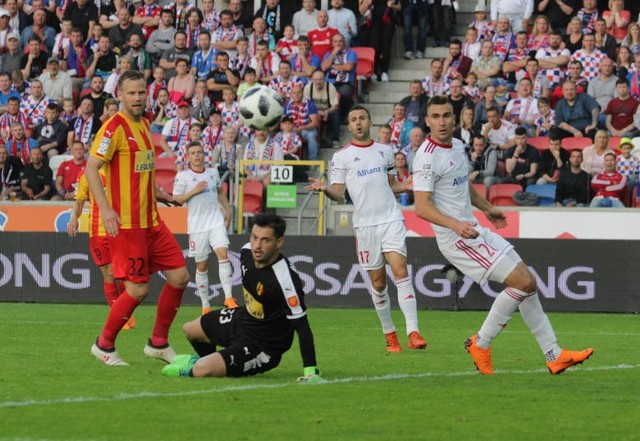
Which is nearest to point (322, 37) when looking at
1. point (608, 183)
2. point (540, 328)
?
point (608, 183)

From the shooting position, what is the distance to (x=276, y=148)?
73.8 ft

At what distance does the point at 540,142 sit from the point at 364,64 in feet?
15.2

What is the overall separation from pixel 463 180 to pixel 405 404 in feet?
8.75

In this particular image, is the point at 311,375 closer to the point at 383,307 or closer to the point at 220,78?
the point at 383,307

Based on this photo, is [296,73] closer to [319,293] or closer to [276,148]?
[276,148]

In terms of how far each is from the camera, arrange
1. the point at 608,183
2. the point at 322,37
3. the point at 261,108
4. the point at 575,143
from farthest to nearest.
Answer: the point at 322,37
the point at 575,143
the point at 608,183
the point at 261,108

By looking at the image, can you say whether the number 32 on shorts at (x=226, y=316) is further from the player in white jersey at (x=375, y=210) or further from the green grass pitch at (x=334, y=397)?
the player in white jersey at (x=375, y=210)

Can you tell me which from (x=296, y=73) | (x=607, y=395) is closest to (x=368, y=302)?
(x=296, y=73)

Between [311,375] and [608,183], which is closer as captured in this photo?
[311,375]

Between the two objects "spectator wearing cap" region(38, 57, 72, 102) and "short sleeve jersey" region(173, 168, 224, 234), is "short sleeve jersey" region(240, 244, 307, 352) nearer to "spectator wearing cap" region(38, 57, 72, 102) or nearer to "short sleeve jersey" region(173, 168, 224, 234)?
"short sleeve jersey" region(173, 168, 224, 234)

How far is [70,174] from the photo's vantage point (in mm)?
23188

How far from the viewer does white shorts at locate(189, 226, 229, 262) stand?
698 inches

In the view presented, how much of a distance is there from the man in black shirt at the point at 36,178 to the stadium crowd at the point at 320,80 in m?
0.03

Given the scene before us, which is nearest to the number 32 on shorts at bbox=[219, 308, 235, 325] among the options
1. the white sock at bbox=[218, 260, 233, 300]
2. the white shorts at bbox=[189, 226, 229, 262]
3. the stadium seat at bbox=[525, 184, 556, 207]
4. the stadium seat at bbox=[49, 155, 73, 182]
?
the white shorts at bbox=[189, 226, 229, 262]
